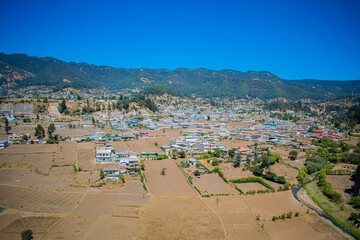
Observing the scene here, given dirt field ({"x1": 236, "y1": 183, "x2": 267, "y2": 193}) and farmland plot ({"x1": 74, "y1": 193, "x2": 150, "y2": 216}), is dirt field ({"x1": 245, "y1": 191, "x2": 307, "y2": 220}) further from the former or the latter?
farmland plot ({"x1": 74, "y1": 193, "x2": 150, "y2": 216})

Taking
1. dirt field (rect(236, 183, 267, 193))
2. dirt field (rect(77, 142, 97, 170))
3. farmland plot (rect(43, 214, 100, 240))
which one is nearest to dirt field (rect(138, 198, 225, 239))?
farmland plot (rect(43, 214, 100, 240))

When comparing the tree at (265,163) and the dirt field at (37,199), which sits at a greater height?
the tree at (265,163)

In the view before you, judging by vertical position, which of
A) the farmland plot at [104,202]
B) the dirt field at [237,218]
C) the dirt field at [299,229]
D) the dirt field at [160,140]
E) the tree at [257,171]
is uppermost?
the dirt field at [160,140]

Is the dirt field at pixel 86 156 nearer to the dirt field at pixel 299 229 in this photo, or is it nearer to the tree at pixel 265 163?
the dirt field at pixel 299 229

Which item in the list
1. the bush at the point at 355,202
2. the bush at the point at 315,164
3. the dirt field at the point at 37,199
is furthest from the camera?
the bush at the point at 315,164

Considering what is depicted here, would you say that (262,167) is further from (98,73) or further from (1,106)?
(98,73)

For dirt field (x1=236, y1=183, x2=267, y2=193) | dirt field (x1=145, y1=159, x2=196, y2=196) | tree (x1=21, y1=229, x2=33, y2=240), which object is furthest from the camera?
dirt field (x1=236, y1=183, x2=267, y2=193)

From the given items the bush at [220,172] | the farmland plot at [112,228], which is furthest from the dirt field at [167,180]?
the farmland plot at [112,228]
